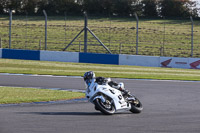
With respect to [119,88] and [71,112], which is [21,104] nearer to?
[71,112]

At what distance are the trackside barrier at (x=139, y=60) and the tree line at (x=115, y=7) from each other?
55.7ft

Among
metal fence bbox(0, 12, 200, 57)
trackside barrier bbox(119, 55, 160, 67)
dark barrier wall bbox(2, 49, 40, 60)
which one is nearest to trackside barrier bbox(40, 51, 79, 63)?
dark barrier wall bbox(2, 49, 40, 60)

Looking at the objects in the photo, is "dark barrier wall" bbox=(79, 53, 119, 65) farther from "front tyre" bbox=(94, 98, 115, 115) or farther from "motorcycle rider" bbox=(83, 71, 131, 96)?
"front tyre" bbox=(94, 98, 115, 115)

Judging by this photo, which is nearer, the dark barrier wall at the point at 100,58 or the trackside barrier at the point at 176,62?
the trackside barrier at the point at 176,62

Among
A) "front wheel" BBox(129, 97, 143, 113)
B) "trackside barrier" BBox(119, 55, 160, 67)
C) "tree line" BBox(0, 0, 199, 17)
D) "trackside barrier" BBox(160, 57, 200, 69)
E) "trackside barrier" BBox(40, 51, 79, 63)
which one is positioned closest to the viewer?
"front wheel" BBox(129, 97, 143, 113)

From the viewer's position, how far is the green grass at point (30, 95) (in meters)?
13.0

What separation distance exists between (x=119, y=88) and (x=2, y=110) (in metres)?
2.77

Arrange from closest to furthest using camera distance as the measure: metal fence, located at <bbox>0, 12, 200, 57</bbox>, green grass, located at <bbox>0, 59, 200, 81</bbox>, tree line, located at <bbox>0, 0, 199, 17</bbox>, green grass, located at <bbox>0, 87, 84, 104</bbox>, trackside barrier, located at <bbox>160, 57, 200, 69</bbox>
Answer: green grass, located at <bbox>0, 87, 84, 104</bbox> < green grass, located at <bbox>0, 59, 200, 81</bbox> < trackside barrier, located at <bbox>160, 57, 200, 69</bbox> < metal fence, located at <bbox>0, 12, 200, 57</bbox> < tree line, located at <bbox>0, 0, 199, 17</bbox>

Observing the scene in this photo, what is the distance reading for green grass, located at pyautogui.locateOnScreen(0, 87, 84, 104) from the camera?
42.8 ft

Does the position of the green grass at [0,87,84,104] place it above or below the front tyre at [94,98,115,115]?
below

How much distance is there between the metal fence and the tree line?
6.61 meters

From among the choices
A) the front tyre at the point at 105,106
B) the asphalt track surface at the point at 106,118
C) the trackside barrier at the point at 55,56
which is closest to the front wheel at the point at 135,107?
the asphalt track surface at the point at 106,118

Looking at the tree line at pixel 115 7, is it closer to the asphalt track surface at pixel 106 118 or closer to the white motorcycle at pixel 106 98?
the asphalt track surface at pixel 106 118

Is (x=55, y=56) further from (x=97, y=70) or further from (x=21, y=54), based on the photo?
(x=97, y=70)
